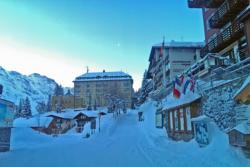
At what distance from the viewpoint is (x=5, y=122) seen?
21.8 m

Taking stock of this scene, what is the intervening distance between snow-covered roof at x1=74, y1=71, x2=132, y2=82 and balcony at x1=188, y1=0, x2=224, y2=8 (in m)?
85.5

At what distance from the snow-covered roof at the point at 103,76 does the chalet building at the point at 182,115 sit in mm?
92996

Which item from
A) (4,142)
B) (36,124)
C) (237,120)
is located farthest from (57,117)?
(237,120)

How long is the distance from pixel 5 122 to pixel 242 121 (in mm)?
19099

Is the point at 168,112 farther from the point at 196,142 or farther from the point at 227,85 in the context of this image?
the point at 227,85

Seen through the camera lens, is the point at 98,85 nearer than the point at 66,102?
No

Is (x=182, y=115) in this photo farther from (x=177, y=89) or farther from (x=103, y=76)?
(x=103, y=76)

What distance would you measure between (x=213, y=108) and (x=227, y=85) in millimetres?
1956

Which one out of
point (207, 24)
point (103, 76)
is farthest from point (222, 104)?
point (103, 76)

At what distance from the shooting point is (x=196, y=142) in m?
15.1

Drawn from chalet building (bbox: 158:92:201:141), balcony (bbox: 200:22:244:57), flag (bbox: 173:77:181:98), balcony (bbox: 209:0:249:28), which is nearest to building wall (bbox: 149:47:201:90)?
balcony (bbox: 200:22:244:57)

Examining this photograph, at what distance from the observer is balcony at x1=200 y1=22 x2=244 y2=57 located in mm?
21642

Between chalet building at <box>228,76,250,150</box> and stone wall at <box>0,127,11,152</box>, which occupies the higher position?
chalet building at <box>228,76,250,150</box>

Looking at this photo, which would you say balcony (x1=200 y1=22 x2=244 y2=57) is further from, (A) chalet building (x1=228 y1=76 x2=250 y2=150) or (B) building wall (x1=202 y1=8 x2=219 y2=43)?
(A) chalet building (x1=228 y1=76 x2=250 y2=150)
